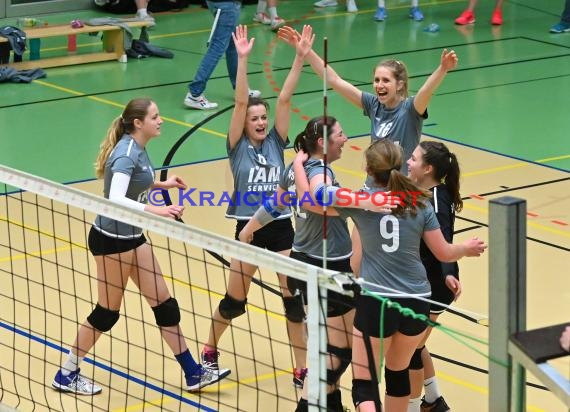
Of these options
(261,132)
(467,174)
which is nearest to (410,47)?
(467,174)

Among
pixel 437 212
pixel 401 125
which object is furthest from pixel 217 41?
pixel 437 212

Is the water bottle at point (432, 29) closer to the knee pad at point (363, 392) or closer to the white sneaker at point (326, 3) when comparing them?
the white sneaker at point (326, 3)

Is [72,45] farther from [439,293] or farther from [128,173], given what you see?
[439,293]

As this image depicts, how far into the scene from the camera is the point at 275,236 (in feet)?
22.9

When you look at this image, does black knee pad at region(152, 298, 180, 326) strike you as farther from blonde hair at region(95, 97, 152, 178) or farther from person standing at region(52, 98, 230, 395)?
blonde hair at region(95, 97, 152, 178)

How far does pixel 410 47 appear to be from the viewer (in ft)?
55.1

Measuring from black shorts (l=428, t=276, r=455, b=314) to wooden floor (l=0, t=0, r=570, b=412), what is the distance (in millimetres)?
805

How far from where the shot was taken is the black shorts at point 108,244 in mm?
→ 6652

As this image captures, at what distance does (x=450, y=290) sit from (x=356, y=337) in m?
0.83

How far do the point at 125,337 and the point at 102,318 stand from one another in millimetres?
966

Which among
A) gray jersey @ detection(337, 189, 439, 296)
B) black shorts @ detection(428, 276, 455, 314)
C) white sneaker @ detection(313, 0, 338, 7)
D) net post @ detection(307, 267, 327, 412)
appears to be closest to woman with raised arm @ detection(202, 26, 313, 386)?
black shorts @ detection(428, 276, 455, 314)

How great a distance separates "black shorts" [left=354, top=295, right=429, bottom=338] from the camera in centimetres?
560

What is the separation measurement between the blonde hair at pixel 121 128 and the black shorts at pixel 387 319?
190 cm

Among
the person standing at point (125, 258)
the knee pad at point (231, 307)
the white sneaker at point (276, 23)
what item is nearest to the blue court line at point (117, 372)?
the person standing at point (125, 258)
